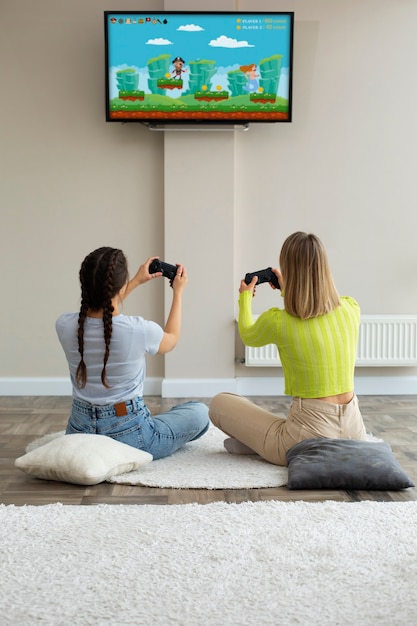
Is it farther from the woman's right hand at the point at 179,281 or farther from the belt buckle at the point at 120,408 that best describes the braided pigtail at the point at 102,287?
the woman's right hand at the point at 179,281

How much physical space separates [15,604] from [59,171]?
359cm

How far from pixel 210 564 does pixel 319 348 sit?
1104 millimetres

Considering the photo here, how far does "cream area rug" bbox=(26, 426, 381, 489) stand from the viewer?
2799 millimetres

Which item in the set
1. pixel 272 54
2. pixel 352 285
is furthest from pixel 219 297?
pixel 272 54

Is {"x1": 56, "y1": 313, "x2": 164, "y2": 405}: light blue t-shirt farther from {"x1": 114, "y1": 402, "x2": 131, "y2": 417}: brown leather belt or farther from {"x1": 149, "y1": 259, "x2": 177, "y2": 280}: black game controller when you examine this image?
{"x1": 149, "y1": 259, "x2": 177, "y2": 280}: black game controller

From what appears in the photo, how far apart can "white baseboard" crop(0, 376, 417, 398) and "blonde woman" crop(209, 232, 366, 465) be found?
1988mm

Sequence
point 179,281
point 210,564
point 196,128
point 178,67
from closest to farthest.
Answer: point 210,564
point 179,281
point 178,67
point 196,128

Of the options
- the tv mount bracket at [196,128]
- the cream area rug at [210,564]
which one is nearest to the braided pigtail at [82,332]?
the cream area rug at [210,564]

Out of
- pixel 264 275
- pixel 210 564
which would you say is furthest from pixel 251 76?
pixel 210 564

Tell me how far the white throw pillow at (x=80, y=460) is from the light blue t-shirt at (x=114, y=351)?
0.56 feet

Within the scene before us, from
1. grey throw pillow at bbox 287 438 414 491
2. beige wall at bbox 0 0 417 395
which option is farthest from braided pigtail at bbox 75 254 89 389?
beige wall at bbox 0 0 417 395

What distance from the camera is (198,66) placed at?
4.73 metres

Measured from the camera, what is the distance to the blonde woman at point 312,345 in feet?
9.53

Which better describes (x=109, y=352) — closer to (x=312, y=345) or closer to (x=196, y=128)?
(x=312, y=345)
